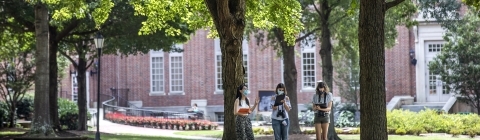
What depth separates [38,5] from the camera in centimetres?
2314

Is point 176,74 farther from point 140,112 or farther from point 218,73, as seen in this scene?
point 140,112

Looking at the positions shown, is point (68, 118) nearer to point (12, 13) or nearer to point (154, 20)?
point (12, 13)

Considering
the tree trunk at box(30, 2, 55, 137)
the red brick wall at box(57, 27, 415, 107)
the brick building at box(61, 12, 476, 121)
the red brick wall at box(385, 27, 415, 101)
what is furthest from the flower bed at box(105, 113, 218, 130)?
the tree trunk at box(30, 2, 55, 137)

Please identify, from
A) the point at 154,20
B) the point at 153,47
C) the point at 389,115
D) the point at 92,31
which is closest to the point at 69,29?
the point at 92,31

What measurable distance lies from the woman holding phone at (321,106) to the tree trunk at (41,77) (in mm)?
7642

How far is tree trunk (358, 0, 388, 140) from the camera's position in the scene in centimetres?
1307

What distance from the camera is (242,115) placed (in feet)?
56.1

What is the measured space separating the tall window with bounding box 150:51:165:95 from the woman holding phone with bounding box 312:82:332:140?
109ft

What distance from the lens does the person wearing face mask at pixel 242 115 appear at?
1698 centimetres

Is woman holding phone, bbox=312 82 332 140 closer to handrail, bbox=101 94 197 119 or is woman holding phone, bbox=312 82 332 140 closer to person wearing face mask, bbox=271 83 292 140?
person wearing face mask, bbox=271 83 292 140

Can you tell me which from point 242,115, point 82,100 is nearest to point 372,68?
point 242,115

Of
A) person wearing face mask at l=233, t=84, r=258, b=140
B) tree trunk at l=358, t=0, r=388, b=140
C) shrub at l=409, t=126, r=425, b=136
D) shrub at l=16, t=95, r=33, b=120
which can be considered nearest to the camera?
tree trunk at l=358, t=0, r=388, b=140

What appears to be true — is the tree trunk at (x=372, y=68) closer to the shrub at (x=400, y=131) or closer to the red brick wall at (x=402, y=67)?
the shrub at (x=400, y=131)

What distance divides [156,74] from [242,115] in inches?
1390
